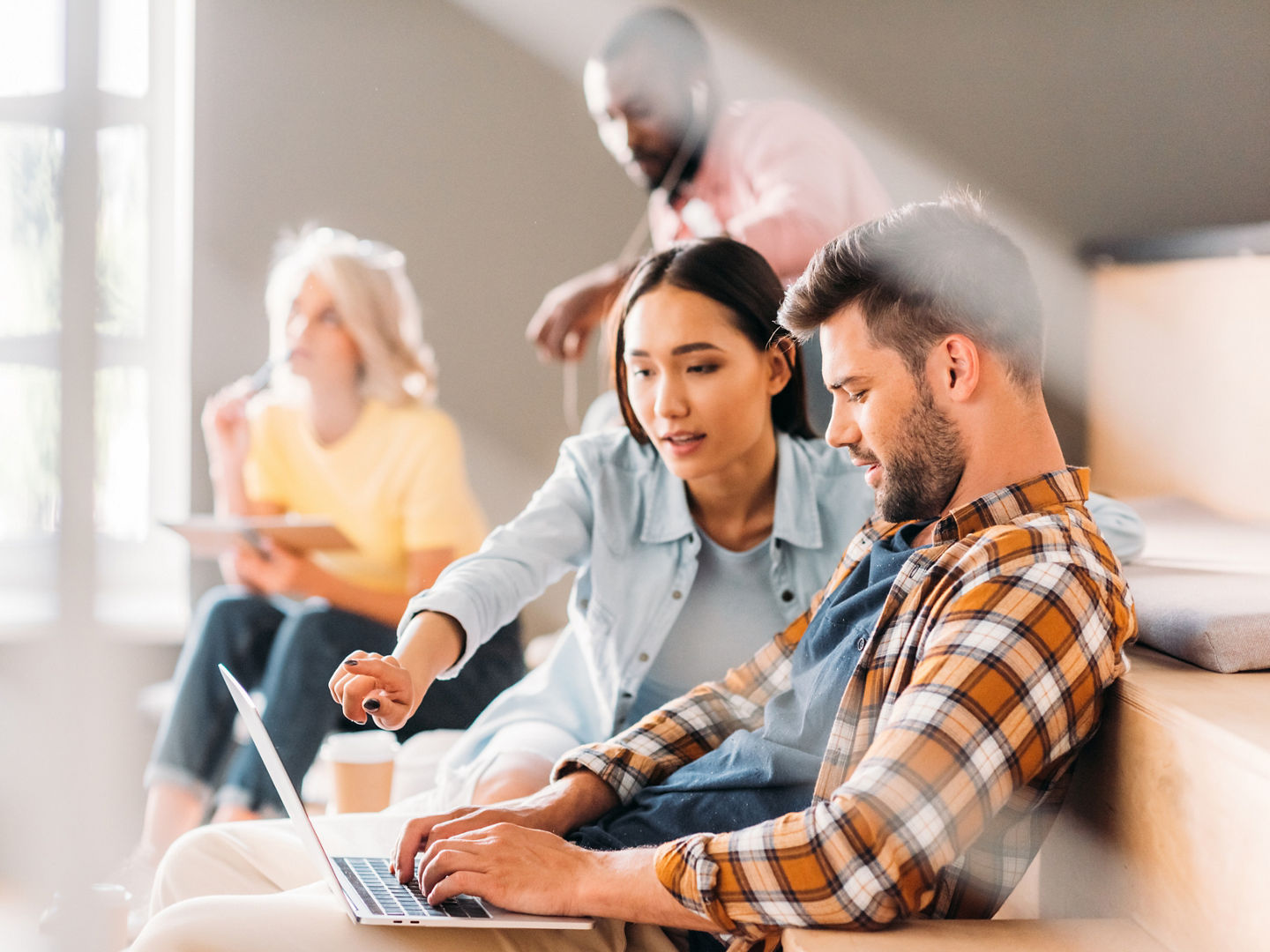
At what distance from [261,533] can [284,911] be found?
51.7 inches

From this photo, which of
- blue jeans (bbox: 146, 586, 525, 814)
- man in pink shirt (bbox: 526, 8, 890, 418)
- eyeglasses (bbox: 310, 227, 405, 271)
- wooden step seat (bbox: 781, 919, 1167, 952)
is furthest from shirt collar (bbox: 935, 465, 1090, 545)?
eyeglasses (bbox: 310, 227, 405, 271)

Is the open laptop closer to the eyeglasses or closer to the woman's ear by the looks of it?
the woman's ear

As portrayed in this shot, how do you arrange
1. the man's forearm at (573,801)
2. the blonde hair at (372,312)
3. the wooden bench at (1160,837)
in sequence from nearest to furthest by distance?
1. the wooden bench at (1160,837)
2. the man's forearm at (573,801)
3. the blonde hair at (372,312)

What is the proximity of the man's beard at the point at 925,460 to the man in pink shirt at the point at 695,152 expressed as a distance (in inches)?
37.9

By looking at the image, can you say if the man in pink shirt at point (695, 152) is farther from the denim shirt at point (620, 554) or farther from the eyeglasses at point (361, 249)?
the denim shirt at point (620, 554)

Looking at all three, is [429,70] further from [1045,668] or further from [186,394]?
[1045,668]

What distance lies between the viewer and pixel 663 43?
2.13 metres

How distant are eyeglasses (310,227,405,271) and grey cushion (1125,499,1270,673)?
144 centimetres

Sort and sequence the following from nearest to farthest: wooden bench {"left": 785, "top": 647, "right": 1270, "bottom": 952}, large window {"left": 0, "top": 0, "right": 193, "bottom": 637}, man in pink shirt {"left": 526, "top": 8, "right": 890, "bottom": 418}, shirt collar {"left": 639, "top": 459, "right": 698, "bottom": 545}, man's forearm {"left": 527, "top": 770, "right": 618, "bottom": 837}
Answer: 1. wooden bench {"left": 785, "top": 647, "right": 1270, "bottom": 952}
2. man's forearm {"left": 527, "top": 770, "right": 618, "bottom": 837}
3. shirt collar {"left": 639, "top": 459, "right": 698, "bottom": 545}
4. man in pink shirt {"left": 526, "top": 8, "right": 890, "bottom": 418}
5. large window {"left": 0, "top": 0, "right": 193, "bottom": 637}

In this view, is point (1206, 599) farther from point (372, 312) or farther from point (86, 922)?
point (372, 312)

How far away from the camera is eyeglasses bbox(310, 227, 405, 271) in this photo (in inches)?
91.3

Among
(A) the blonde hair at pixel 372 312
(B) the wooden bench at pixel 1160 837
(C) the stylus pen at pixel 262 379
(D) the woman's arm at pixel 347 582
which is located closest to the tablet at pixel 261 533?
(D) the woman's arm at pixel 347 582

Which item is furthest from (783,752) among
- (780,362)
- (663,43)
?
(663,43)

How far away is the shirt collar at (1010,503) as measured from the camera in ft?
Result: 2.72
